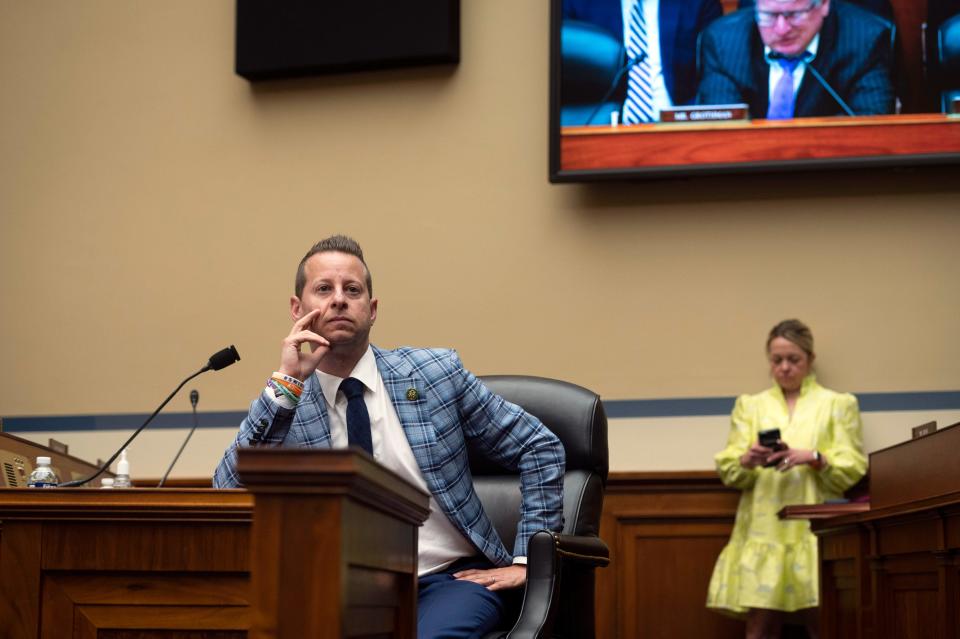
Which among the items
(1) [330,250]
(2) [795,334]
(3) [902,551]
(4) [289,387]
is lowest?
(3) [902,551]

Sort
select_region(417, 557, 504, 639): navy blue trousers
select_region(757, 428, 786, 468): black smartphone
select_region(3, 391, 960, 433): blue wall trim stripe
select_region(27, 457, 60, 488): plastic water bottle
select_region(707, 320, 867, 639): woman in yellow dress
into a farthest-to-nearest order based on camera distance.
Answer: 1. select_region(3, 391, 960, 433): blue wall trim stripe
2. select_region(707, 320, 867, 639): woman in yellow dress
3. select_region(757, 428, 786, 468): black smartphone
4. select_region(27, 457, 60, 488): plastic water bottle
5. select_region(417, 557, 504, 639): navy blue trousers

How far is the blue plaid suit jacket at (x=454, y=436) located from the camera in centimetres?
300

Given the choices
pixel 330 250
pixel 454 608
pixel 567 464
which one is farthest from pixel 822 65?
pixel 454 608

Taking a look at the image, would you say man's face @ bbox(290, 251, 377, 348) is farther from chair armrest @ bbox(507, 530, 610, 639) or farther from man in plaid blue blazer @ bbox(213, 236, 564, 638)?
chair armrest @ bbox(507, 530, 610, 639)

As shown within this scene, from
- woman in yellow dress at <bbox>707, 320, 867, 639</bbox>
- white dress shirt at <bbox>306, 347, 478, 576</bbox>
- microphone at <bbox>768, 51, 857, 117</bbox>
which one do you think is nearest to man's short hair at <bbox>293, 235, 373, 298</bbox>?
white dress shirt at <bbox>306, 347, 478, 576</bbox>

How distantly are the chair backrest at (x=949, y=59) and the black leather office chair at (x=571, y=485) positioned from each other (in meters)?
2.79

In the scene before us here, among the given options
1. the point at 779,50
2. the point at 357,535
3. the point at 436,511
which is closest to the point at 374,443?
the point at 436,511

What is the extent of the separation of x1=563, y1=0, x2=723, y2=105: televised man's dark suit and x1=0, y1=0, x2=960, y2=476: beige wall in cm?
39

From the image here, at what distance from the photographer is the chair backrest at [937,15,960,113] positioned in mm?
5254

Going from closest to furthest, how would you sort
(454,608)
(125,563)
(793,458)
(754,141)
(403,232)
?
(125,563) < (454,608) < (793,458) < (754,141) < (403,232)

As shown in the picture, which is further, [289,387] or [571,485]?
[571,485]

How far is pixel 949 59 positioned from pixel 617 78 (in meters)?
1.40

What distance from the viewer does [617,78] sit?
18.4 feet

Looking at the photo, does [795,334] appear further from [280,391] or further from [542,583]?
[280,391]
